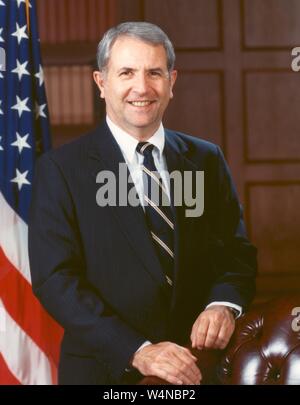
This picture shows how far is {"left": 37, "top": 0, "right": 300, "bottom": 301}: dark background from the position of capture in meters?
4.20

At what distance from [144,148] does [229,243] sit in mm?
369

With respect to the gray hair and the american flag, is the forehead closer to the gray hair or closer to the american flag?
the gray hair

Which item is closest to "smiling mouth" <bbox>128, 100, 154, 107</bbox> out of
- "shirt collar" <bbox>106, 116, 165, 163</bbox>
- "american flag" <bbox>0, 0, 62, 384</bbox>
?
"shirt collar" <bbox>106, 116, 165, 163</bbox>

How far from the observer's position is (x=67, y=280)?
5.74ft

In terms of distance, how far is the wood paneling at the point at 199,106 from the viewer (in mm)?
4359

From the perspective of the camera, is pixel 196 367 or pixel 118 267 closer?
pixel 196 367

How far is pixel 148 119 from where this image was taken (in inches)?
73.5

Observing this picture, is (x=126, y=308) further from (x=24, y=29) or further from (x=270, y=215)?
(x=270, y=215)

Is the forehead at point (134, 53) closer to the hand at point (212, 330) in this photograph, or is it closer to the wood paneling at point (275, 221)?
the hand at point (212, 330)

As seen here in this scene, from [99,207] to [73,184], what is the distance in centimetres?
9

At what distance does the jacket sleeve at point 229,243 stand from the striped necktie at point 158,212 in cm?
14

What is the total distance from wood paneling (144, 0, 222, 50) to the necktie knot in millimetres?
2506

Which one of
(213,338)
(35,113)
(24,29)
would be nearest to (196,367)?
(213,338)

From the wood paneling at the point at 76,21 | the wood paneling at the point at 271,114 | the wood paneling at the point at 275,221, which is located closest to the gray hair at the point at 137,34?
the wood paneling at the point at 76,21
